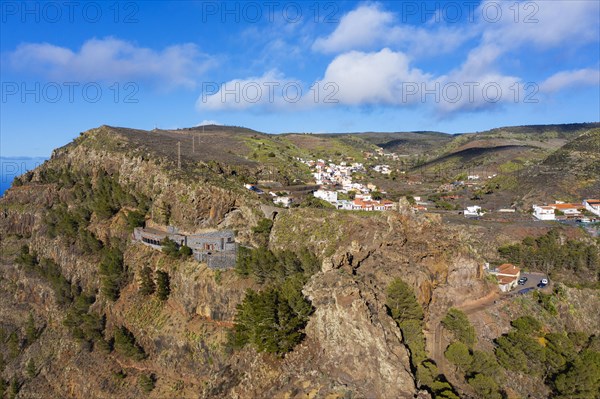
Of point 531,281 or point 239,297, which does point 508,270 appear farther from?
point 239,297

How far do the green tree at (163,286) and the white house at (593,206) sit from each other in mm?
65791

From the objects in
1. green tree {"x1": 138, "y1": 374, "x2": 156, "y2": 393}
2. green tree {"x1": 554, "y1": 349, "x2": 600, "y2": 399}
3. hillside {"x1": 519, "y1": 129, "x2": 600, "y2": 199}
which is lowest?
green tree {"x1": 138, "y1": 374, "x2": 156, "y2": 393}

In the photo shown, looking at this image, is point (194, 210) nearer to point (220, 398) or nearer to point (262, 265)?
point (262, 265)

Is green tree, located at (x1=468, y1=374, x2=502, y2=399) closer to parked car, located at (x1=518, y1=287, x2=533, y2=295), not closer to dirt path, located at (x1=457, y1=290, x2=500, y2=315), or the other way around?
dirt path, located at (x1=457, y1=290, x2=500, y2=315)

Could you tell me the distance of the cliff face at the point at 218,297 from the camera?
74.9 feet

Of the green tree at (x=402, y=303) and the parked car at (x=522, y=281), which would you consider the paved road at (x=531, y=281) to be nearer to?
the parked car at (x=522, y=281)

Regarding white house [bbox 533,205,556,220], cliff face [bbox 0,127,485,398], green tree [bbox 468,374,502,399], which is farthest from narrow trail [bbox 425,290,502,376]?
white house [bbox 533,205,556,220]

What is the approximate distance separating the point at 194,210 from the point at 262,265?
12.8m

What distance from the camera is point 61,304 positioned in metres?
48.2

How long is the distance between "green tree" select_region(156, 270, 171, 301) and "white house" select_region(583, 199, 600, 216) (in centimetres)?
6579

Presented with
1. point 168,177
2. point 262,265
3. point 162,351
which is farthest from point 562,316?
point 168,177

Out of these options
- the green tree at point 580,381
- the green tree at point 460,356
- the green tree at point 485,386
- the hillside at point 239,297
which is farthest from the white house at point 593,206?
the green tree at point 485,386

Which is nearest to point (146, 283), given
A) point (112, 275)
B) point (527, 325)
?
point (112, 275)

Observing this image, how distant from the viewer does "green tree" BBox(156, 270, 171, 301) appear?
128ft
